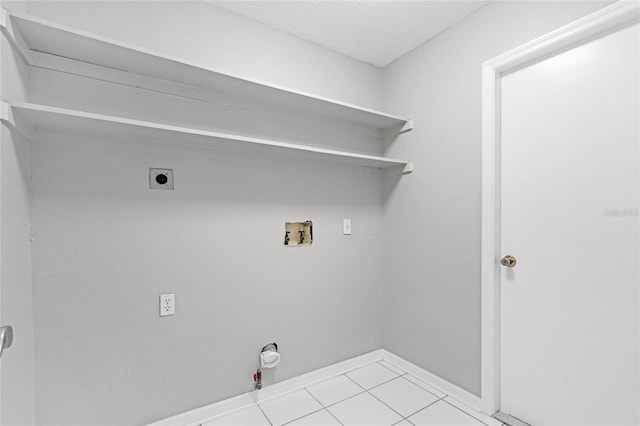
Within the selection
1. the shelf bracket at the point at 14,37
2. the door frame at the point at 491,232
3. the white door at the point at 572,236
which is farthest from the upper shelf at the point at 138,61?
the white door at the point at 572,236

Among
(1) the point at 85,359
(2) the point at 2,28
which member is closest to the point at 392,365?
(1) the point at 85,359

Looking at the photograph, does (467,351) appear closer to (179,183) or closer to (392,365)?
(392,365)

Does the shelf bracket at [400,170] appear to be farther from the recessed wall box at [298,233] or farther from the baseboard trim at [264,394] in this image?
the baseboard trim at [264,394]

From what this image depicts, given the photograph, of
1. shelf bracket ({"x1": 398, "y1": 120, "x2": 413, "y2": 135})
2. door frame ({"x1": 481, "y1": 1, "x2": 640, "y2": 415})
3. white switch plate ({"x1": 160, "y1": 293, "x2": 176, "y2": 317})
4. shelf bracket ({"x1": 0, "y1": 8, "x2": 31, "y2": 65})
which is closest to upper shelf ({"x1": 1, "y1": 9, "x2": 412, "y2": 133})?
shelf bracket ({"x1": 0, "y1": 8, "x2": 31, "y2": 65})

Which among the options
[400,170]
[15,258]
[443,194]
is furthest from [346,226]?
[15,258]

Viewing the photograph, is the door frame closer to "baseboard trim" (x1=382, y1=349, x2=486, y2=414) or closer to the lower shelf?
"baseboard trim" (x1=382, y1=349, x2=486, y2=414)

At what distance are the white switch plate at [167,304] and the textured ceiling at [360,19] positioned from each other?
181 cm

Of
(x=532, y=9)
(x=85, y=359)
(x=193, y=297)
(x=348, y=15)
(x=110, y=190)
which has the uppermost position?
(x=348, y=15)

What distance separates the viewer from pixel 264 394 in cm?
186

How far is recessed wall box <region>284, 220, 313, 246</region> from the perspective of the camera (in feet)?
6.62

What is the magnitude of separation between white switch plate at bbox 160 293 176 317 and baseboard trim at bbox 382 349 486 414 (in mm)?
1765

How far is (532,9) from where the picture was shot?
4.98 feet

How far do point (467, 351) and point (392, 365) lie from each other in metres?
0.71

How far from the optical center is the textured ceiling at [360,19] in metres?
1.73
